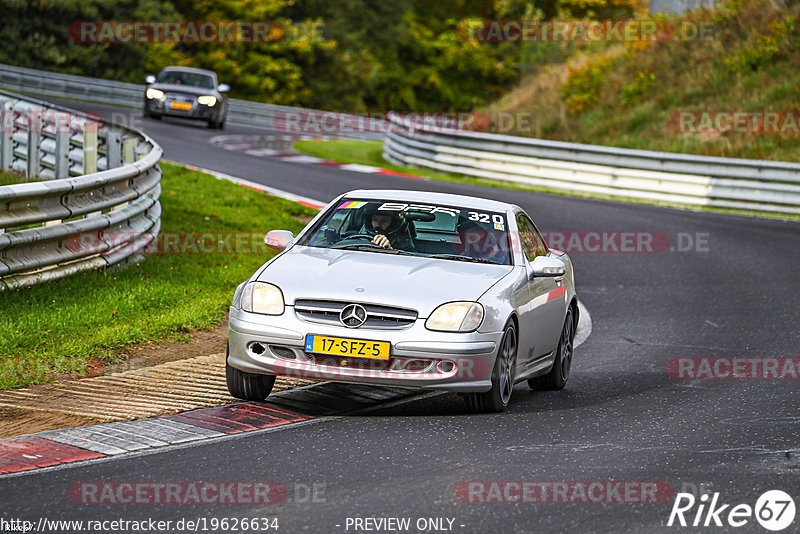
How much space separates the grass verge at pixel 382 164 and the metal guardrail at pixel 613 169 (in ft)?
0.36

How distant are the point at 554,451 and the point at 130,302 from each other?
16.6 ft

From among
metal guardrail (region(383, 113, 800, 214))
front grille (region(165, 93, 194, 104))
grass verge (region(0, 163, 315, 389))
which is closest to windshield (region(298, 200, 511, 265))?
grass verge (region(0, 163, 315, 389))

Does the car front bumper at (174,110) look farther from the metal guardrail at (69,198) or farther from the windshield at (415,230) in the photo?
the windshield at (415,230)

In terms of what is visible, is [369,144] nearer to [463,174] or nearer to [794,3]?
[463,174]

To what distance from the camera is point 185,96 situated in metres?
33.7

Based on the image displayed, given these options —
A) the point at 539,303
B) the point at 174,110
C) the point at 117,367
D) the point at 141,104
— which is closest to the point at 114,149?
the point at 117,367

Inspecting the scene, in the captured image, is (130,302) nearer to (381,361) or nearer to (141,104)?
(381,361)

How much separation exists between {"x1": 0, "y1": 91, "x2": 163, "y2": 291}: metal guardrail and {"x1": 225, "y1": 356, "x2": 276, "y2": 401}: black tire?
111 inches

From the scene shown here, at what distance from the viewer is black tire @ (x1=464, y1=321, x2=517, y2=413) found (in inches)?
314

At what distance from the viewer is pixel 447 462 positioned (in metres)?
6.60

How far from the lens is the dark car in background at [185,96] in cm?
3366

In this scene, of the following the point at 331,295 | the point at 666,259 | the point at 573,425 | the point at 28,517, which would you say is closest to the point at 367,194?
the point at 331,295

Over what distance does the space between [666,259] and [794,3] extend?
68.6 ft

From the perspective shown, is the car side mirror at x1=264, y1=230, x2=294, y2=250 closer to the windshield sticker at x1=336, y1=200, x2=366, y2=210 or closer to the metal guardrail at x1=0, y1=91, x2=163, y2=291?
the windshield sticker at x1=336, y1=200, x2=366, y2=210
